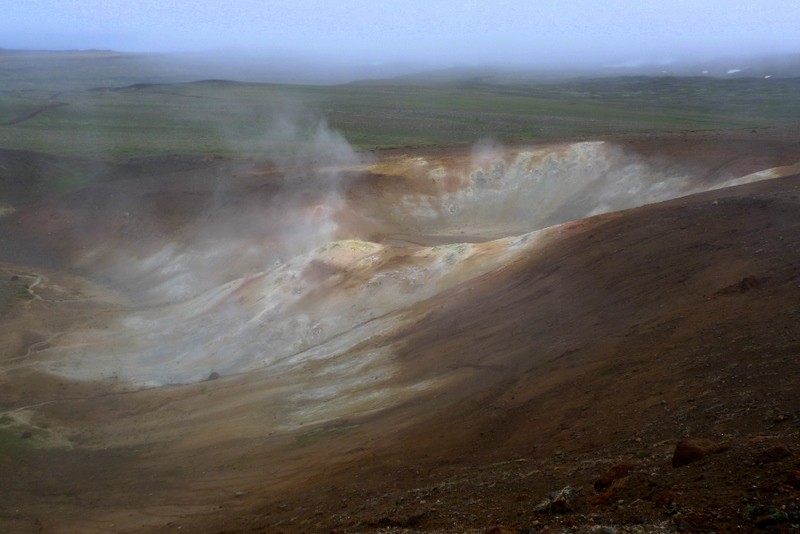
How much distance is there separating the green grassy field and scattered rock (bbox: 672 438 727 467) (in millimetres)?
49397

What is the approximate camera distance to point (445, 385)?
19.7 m

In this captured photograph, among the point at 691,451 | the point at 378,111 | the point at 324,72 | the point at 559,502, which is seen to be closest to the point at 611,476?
the point at 559,502

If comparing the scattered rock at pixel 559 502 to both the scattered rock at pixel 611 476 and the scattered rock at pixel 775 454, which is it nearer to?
the scattered rock at pixel 611 476

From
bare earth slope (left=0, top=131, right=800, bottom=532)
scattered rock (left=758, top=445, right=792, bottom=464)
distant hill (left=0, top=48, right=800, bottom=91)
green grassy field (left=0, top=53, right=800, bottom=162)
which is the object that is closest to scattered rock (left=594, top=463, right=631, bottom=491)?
bare earth slope (left=0, top=131, right=800, bottom=532)

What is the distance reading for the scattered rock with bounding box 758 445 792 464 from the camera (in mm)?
9023

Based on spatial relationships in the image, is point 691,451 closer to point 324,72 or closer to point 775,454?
point 775,454

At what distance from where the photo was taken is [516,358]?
1928cm

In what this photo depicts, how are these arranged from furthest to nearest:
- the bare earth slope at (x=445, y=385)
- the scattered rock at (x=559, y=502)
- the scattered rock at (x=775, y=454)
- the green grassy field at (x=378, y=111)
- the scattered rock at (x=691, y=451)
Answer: the green grassy field at (x=378, y=111) → the bare earth slope at (x=445, y=385) → the scattered rock at (x=691, y=451) → the scattered rock at (x=559, y=502) → the scattered rock at (x=775, y=454)

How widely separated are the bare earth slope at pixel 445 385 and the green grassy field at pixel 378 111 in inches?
1235

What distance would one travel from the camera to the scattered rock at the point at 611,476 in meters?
9.92

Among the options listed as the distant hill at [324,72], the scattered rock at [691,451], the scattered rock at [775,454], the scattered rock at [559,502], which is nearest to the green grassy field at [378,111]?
the distant hill at [324,72]

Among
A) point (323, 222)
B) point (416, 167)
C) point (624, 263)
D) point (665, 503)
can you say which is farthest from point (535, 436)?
point (416, 167)

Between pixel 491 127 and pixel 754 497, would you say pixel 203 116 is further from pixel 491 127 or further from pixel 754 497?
pixel 754 497

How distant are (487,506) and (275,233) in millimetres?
31438
